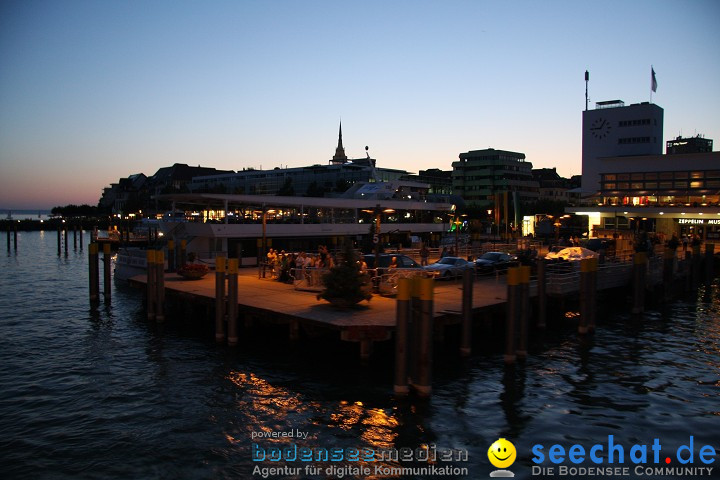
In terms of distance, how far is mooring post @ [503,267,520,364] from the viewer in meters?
18.9

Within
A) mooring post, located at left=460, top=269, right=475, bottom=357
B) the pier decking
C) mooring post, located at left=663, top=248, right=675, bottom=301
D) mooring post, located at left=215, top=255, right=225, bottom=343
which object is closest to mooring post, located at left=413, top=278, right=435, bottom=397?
the pier decking

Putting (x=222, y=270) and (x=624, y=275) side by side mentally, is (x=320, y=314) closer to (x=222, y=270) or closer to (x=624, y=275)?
(x=222, y=270)

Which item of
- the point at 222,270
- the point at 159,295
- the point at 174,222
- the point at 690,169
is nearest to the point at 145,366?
the point at 222,270

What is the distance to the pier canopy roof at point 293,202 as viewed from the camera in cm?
3891

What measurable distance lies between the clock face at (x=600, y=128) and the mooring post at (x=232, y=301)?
7026cm

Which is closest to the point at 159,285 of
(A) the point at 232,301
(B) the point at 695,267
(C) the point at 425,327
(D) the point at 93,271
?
(A) the point at 232,301

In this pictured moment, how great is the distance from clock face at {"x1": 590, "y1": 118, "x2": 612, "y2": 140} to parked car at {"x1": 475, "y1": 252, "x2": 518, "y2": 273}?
52.0 m

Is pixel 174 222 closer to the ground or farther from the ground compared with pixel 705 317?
farther from the ground

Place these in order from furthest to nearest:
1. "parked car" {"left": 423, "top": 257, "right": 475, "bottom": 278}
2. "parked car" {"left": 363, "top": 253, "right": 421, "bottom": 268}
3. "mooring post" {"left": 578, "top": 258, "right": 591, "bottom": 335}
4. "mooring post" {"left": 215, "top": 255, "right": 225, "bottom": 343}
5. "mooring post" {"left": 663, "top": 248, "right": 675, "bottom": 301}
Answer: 1. "mooring post" {"left": 663, "top": 248, "right": 675, "bottom": 301}
2. "parked car" {"left": 423, "top": 257, "right": 475, "bottom": 278}
3. "parked car" {"left": 363, "top": 253, "right": 421, "bottom": 268}
4. "mooring post" {"left": 578, "top": 258, "right": 591, "bottom": 335}
5. "mooring post" {"left": 215, "top": 255, "right": 225, "bottom": 343}

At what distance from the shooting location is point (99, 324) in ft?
91.7

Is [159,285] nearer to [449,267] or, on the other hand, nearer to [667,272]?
[449,267]

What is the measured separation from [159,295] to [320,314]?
10199 mm

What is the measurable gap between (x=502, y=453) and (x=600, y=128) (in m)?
74.4

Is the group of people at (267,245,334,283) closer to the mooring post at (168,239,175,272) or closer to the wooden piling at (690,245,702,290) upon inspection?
the mooring post at (168,239,175,272)
